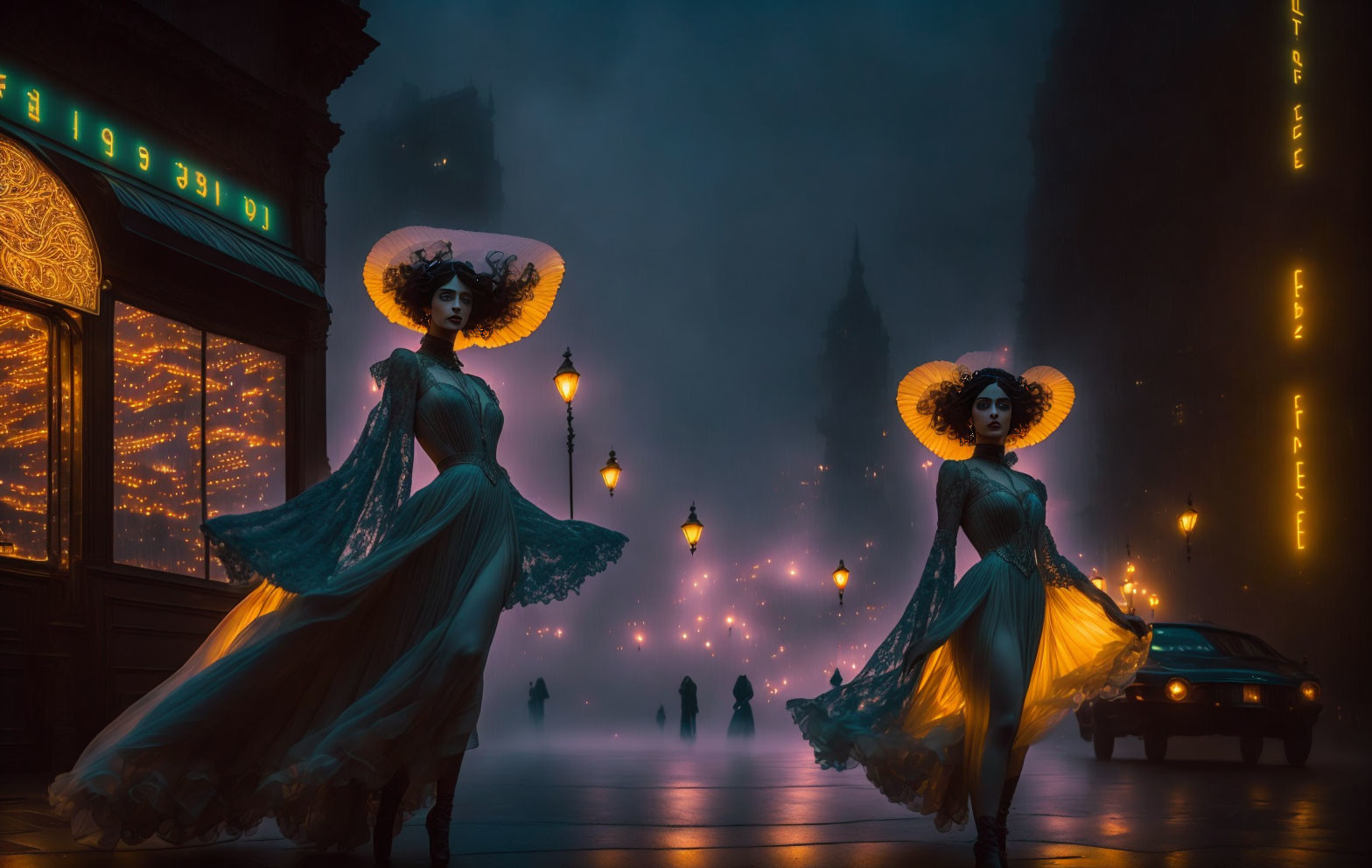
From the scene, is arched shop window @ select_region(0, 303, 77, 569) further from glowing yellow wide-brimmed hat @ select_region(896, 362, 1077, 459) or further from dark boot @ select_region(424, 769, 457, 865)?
glowing yellow wide-brimmed hat @ select_region(896, 362, 1077, 459)

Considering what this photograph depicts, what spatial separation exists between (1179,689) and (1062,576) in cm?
855

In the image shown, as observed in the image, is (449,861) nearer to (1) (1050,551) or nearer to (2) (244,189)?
(1) (1050,551)

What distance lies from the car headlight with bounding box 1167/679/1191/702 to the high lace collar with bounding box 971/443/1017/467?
8595 millimetres

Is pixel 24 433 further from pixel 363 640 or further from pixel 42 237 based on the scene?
pixel 363 640

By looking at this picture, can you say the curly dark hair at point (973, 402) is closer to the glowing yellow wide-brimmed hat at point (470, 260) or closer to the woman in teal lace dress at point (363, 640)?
the woman in teal lace dress at point (363, 640)

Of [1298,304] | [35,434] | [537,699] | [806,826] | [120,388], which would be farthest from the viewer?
[537,699]

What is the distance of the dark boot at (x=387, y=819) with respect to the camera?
6.04m

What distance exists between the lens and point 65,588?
1389cm

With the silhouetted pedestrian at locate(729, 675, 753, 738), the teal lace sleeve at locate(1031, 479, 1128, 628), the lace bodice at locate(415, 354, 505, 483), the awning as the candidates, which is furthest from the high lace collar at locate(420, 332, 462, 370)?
the silhouetted pedestrian at locate(729, 675, 753, 738)

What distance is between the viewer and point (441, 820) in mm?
6055

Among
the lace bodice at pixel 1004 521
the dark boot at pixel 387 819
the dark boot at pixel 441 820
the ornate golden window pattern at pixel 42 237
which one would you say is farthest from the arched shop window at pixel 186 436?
the lace bodice at pixel 1004 521

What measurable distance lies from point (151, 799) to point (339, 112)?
11582 centimetres

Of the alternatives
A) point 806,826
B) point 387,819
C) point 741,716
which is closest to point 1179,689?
point 806,826

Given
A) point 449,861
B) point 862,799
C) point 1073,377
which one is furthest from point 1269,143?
point 449,861
